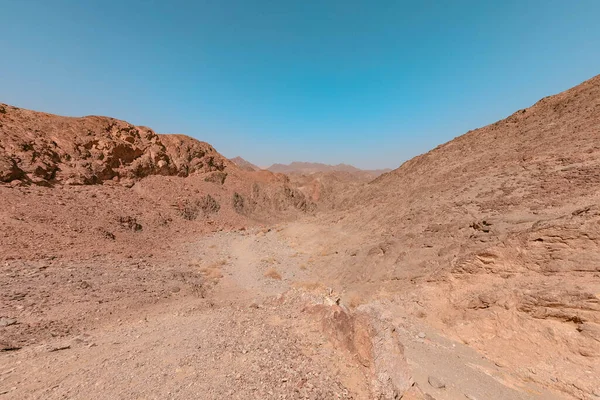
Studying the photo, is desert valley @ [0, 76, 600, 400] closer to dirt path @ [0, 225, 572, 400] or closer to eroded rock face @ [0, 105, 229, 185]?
dirt path @ [0, 225, 572, 400]

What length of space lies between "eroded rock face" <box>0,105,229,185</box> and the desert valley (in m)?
0.18

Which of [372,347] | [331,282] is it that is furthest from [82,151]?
[372,347]

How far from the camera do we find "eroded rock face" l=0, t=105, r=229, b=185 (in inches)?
779

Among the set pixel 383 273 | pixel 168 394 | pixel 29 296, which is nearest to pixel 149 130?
pixel 29 296

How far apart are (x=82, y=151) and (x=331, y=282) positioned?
24.8 m

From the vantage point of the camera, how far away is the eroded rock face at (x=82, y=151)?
19.8m

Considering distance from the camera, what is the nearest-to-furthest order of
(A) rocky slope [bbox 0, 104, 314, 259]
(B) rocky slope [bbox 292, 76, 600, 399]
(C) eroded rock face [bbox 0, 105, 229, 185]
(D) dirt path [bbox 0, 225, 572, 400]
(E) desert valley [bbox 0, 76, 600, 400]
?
(D) dirt path [bbox 0, 225, 572, 400] → (E) desert valley [bbox 0, 76, 600, 400] → (B) rocky slope [bbox 292, 76, 600, 399] → (A) rocky slope [bbox 0, 104, 314, 259] → (C) eroded rock face [bbox 0, 105, 229, 185]

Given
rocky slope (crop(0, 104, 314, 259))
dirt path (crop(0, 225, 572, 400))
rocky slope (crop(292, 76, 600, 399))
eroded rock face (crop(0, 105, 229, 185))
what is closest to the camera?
dirt path (crop(0, 225, 572, 400))

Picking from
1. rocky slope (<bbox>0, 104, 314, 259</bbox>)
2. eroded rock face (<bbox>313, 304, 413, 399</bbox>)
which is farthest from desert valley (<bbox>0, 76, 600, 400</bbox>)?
rocky slope (<bbox>0, 104, 314, 259</bbox>)

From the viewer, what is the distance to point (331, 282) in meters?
13.6

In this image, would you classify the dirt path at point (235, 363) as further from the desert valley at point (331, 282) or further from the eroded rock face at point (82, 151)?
the eroded rock face at point (82, 151)

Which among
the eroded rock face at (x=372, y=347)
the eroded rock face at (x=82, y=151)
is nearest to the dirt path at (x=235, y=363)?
the eroded rock face at (x=372, y=347)

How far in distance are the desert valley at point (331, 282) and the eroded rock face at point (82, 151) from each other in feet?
0.59

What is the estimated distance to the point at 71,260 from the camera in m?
14.1
